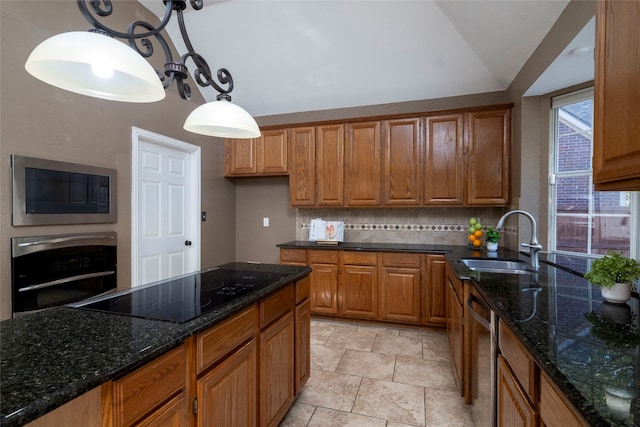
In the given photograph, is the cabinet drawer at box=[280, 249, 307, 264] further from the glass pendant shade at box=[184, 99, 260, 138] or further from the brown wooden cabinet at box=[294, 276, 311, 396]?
the glass pendant shade at box=[184, 99, 260, 138]

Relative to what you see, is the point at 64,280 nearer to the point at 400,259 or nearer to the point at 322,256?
the point at 322,256

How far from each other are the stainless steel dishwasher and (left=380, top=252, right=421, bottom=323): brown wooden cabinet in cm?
131

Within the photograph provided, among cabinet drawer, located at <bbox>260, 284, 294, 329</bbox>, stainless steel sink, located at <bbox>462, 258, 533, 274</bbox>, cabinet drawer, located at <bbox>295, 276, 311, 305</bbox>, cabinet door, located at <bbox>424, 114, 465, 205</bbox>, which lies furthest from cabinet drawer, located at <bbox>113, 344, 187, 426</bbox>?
cabinet door, located at <bbox>424, 114, 465, 205</bbox>

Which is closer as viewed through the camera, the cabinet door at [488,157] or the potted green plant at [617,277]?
the potted green plant at [617,277]

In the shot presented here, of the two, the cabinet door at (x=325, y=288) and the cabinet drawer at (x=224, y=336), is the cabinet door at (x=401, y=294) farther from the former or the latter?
the cabinet drawer at (x=224, y=336)

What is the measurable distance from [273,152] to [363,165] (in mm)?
1185

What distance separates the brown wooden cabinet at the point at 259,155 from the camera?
3836 millimetres

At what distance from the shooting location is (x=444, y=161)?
325 centimetres

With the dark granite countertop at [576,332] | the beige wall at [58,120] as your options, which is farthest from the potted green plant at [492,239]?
the beige wall at [58,120]

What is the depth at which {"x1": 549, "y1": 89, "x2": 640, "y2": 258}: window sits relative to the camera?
Answer: 7.11 feet

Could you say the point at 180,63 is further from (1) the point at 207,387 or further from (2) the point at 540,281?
(2) the point at 540,281

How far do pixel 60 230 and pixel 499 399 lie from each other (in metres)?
2.94

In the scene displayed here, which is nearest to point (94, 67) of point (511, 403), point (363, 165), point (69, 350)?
point (69, 350)

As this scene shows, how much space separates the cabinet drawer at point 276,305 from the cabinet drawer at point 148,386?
0.52 metres
